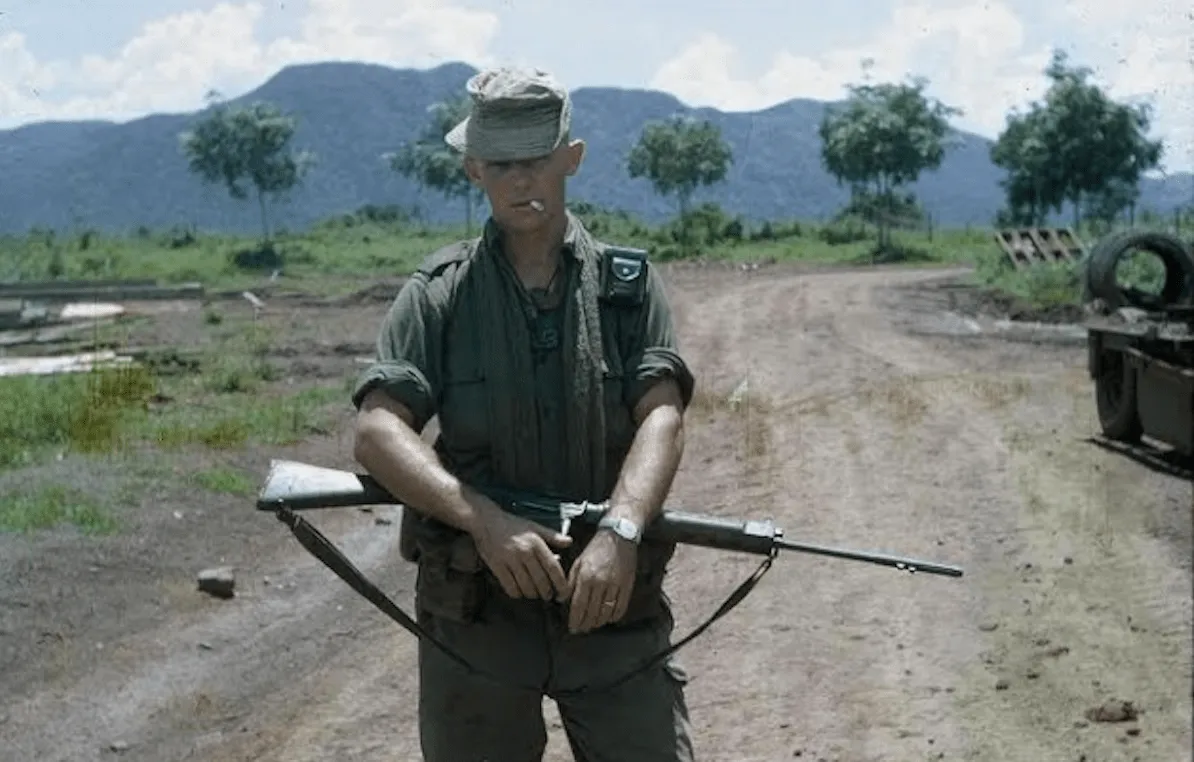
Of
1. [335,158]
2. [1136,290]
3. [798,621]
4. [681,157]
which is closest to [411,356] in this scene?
[798,621]

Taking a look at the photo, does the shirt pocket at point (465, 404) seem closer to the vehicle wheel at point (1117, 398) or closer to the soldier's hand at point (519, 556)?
the soldier's hand at point (519, 556)

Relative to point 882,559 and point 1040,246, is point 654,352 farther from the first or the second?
point 1040,246

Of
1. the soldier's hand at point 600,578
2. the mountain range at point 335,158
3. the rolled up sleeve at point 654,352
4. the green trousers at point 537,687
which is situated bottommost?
the mountain range at point 335,158

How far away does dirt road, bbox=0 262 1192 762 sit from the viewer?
245 inches

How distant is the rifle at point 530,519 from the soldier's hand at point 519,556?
90mm

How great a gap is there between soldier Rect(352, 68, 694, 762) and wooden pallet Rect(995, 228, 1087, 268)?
84.3 feet

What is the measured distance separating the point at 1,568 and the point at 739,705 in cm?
392

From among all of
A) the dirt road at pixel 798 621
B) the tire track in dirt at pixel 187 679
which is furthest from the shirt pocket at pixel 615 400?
the tire track in dirt at pixel 187 679

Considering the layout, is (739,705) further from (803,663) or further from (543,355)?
(543,355)

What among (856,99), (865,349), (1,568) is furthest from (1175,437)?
(856,99)

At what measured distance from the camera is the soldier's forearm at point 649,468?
9.71ft

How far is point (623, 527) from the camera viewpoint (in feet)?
9.59

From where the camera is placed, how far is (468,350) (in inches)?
122

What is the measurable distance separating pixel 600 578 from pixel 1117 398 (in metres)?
9.17
